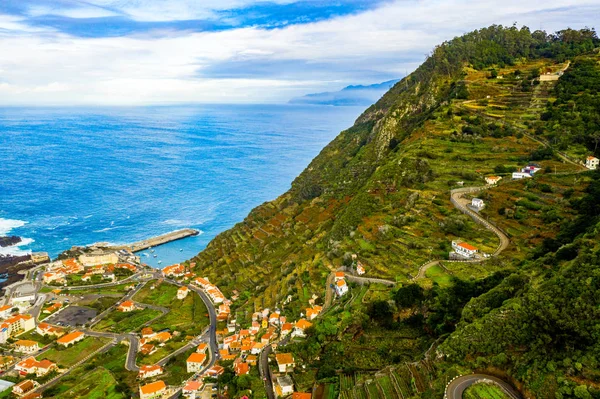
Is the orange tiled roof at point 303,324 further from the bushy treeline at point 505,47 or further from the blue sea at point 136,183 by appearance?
the bushy treeline at point 505,47

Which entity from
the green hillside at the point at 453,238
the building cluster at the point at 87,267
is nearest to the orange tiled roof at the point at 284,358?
the green hillside at the point at 453,238

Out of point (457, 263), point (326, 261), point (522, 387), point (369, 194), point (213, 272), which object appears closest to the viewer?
point (522, 387)

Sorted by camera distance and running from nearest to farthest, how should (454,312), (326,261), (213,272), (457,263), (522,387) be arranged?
(522,387) → (454,312) → (457,263) → (326,261) → (213,272)

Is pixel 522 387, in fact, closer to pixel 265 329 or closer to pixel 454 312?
pixel 454 312

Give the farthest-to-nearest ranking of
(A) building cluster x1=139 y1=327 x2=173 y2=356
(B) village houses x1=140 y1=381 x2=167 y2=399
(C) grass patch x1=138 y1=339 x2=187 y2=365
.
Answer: (A) building cluster x1=139 y1=327 x2=173 y2=356
(C) grass patch x1=138 y1=339 x2=187 y2=365
(B) village houses x1=140 y1=381 x2=167 y2=399

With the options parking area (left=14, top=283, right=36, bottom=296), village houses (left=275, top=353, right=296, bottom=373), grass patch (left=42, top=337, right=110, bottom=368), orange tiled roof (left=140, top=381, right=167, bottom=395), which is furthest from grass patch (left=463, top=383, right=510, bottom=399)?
parking area (left=14, top=283, right=36, bottom=296)

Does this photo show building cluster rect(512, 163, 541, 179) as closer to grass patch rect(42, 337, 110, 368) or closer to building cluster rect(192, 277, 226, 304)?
building cluster rect(192, 277, 226, 304)

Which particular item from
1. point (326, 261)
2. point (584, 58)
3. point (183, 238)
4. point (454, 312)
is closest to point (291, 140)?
point (183, 238)

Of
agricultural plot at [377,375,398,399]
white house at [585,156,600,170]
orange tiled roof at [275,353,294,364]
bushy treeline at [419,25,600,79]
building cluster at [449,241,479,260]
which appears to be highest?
bushy treeline at [419,25,600,79]
